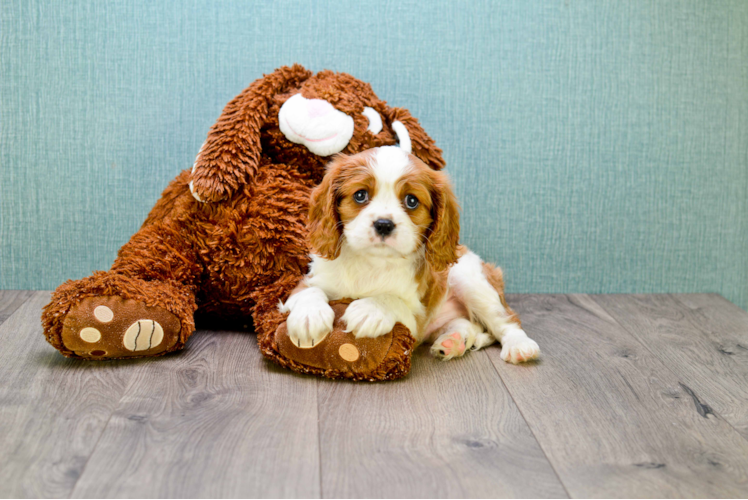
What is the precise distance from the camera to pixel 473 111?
8.37ft

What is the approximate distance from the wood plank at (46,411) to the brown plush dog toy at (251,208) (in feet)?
0.43

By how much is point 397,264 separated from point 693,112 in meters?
1.47

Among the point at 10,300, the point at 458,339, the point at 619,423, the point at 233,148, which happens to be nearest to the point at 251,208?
the point at 233,148

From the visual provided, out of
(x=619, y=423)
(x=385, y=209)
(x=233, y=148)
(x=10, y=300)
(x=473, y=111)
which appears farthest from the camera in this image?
(x=473, y=111)

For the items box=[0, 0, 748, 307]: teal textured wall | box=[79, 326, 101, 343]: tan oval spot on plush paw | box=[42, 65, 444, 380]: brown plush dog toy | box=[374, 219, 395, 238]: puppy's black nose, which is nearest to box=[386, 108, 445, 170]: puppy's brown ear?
box=[42, 65, 444, 380]: brown plush dog toy

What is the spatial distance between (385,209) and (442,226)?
0.57 ft

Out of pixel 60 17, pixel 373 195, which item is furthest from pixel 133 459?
pixel 60 17

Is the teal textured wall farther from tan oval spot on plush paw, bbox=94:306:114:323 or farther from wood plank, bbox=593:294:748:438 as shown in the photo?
tan oval spot on plush paw, bbox=94:306:114:323

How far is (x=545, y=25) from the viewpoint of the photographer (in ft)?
8.25

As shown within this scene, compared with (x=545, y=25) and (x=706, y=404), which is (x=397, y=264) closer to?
(x=706, y=404)

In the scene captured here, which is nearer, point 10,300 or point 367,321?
point 367,321

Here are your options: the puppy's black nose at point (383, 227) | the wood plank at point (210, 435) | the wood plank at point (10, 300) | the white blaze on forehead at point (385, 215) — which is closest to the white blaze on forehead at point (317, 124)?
the white blaze on forehead at point (385, 215)

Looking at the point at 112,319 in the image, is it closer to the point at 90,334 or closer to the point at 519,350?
the point at 90,334

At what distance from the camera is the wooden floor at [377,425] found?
1.32m
